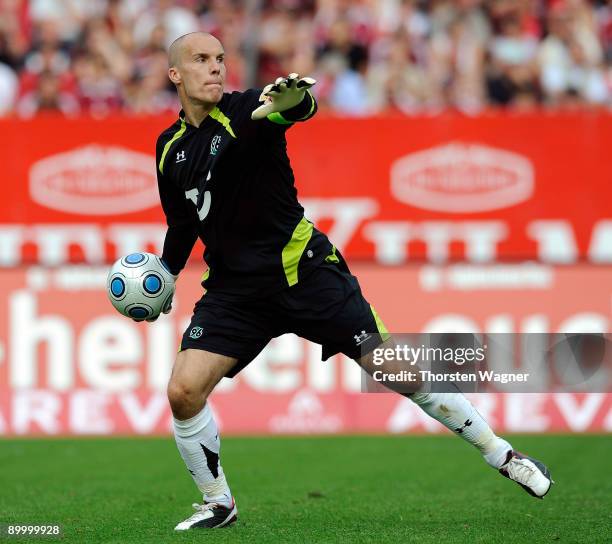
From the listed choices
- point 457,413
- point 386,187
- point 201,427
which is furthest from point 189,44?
point 386,187

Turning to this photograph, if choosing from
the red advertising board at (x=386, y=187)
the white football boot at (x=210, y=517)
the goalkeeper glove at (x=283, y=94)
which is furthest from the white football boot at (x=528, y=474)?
the red advertising board at (x=386, y=187)

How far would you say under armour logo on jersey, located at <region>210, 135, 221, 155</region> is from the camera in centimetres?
713

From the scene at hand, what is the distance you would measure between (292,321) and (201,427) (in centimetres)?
78

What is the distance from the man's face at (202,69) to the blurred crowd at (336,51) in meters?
7.45

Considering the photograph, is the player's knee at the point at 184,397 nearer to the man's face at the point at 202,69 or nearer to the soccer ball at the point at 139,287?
the soccer ball at the point at 139,287

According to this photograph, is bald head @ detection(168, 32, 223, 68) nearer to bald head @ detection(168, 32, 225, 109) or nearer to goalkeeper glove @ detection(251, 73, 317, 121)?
bald head @ detection(168, 32, 225, 109)

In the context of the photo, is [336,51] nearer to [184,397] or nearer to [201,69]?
[201,69]

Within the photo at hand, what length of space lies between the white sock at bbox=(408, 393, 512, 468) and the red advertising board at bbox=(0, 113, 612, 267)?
230 inches

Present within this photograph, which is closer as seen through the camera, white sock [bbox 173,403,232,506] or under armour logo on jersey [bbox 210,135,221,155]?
under armour logo on jersey [bbox 210,135,221,155]


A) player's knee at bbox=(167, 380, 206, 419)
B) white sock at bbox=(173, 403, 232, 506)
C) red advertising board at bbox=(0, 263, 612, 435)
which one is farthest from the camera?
red advertising board at bbox=(0, 263, 612, 435)

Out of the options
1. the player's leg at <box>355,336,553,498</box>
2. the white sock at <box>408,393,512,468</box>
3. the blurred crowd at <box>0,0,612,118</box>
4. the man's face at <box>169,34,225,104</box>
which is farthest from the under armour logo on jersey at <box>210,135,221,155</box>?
the blurred crowd at <box>0,0,612,118</box>

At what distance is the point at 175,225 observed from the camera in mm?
7602

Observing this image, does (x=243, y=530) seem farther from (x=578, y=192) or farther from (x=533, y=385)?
(x=578, y=192)

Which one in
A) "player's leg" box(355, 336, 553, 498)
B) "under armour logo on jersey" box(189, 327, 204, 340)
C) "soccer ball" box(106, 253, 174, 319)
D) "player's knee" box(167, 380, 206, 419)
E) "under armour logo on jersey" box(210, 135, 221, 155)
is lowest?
"player's leg" box(355, 336, 553, 498)
